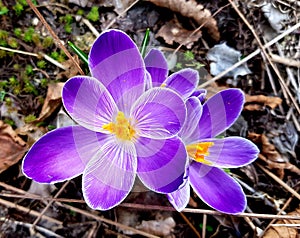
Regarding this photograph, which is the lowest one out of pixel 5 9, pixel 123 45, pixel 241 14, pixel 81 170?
pixel 241 14

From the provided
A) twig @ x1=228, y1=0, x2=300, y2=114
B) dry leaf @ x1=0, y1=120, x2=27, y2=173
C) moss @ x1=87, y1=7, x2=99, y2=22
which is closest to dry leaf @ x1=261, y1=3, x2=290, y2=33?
twig @ x1=228, y1=0, x2=300, y2=114

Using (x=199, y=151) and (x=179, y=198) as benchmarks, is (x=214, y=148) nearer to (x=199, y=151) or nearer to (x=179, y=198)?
(x=199, y=151)

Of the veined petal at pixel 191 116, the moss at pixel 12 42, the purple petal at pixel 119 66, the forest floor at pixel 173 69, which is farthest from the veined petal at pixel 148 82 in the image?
the moss at pixel 12 42

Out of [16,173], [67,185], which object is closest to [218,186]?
[67,185]

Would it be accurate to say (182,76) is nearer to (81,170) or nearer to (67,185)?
(81,170)

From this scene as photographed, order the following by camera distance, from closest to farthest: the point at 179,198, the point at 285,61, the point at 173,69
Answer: the point at 179,198
the point at 173,69
the point at 285,61

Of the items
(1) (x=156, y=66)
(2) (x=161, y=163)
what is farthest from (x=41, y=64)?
(2) (x=161, y=163)

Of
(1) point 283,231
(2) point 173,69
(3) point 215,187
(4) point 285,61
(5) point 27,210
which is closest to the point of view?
(3) point 215,187
